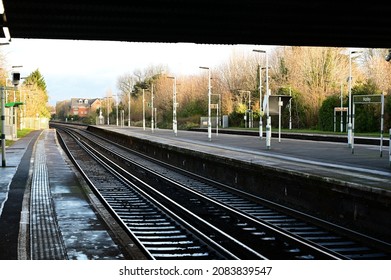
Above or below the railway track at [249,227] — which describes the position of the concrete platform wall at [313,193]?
above

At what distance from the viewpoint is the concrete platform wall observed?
1103 centimetres

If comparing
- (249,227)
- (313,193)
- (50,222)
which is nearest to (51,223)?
(50,222)

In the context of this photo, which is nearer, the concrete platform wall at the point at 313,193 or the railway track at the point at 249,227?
the railway track at the point at 249,227

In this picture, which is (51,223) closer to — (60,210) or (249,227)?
(60,210)

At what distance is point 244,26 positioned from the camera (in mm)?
16281

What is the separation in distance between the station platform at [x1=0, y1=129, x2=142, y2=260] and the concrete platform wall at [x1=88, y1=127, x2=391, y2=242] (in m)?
5.06

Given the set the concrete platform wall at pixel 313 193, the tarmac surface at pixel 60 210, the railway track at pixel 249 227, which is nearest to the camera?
the tarmac surface at pixel 60 210

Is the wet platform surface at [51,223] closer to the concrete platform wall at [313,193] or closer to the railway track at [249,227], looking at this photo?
the railway track at [249,227]

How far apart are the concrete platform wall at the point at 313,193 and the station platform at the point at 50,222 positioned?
5.06 metres

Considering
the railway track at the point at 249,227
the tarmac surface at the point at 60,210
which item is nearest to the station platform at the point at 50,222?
the tarmac surface at the point at 60,210

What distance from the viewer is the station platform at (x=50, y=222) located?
888 centimetres

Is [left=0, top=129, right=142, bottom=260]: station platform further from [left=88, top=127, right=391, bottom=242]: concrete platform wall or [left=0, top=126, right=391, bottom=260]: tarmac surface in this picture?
[left=88, top=127, right=391, bottom=242]: concrete platform wall

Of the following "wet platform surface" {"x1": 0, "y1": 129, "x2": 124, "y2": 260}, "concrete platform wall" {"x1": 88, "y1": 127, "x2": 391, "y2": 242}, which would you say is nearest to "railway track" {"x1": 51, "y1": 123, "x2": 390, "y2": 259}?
"concrete platform wall" {"x1": 88, "y1": 127, "x2": 391, "y2": 242}

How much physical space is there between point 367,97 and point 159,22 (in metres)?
10.2
